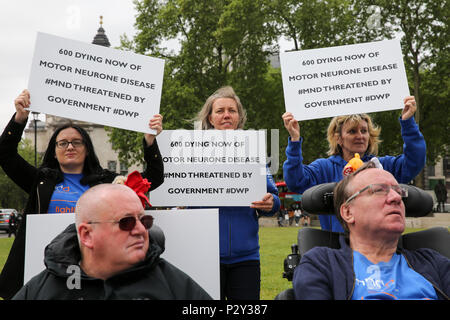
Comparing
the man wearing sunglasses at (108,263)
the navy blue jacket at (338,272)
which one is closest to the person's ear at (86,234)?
the man wearing sunglasses at (108,263)

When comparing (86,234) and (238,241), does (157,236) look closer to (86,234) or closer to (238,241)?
(86,234)

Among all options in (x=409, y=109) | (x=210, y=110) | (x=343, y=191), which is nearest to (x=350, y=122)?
(x=409, y=109)

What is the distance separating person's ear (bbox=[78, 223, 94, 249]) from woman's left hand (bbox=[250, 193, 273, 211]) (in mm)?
1763

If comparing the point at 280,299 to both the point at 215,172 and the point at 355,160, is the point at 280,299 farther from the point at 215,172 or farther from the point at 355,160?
the point at 215,172

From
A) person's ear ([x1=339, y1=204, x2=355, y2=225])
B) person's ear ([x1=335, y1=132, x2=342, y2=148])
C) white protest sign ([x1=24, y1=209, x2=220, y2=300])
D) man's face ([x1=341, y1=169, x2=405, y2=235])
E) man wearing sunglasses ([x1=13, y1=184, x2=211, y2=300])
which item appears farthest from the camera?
Result: person's ear ([x1=335, y1=132, x2=342, y2=148])

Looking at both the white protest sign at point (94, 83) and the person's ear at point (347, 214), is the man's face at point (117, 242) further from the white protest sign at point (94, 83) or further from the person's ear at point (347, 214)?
the white protest sign at point (94, 83)

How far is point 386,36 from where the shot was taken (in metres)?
28.3

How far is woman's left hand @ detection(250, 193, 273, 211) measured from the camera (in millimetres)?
4172

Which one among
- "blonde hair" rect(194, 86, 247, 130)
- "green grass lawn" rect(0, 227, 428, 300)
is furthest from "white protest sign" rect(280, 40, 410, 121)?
"green grass lawn" rect(0, 227, 428, 300)

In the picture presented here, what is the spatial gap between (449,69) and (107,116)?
27.6 m

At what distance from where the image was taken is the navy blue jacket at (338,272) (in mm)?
2816

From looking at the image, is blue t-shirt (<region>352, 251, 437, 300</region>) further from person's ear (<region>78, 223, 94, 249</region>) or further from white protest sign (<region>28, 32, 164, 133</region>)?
white protest sign (<region>28, 32, 164, 133</region>)

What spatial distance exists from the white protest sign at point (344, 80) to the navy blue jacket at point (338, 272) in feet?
4.73
